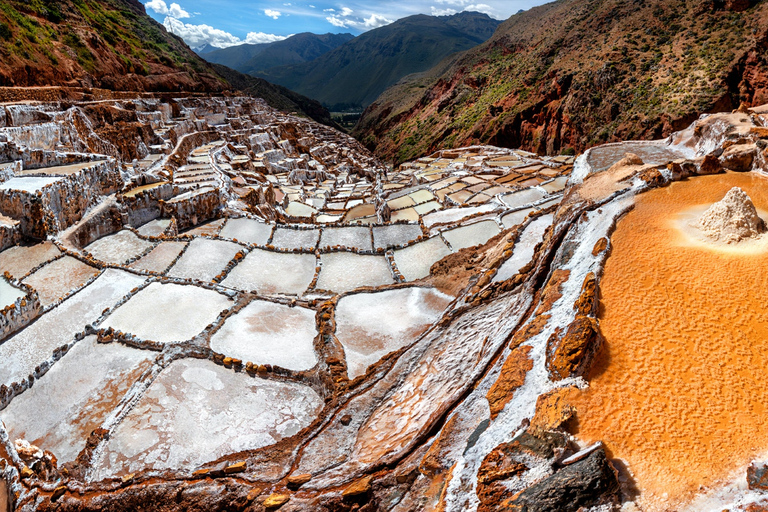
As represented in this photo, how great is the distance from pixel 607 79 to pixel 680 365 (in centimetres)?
4019

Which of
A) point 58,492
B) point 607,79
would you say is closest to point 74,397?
point 58,492

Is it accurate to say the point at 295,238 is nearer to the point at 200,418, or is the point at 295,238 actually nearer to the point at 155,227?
the point at 155,227

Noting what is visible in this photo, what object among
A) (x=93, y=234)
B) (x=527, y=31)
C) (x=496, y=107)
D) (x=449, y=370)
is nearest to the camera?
(x=449, y=370)

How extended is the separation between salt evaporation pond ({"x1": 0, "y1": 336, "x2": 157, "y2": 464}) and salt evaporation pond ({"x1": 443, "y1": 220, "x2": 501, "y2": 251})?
29.6 ft

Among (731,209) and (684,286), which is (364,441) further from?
(731,209)

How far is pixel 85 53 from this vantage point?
116 feet

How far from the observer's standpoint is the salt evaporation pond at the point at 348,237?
46.7ft

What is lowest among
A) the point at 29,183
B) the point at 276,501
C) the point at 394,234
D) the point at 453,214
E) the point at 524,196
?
the point at 276,501

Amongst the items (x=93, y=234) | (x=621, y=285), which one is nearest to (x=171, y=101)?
(x=93, y=234)

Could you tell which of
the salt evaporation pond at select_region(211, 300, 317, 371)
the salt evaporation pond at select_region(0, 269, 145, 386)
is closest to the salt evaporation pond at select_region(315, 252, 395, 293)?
the salt evaporation pond at select_region(211, 300, 317, 371)

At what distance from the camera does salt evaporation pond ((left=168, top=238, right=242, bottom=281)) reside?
11766mm

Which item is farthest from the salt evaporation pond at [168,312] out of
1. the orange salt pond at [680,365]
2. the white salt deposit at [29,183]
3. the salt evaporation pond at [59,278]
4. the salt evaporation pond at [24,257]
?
the white salt deposit at [29,183]

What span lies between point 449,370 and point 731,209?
17.6 ft

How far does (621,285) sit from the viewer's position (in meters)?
5.46
